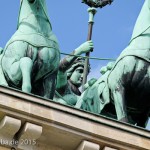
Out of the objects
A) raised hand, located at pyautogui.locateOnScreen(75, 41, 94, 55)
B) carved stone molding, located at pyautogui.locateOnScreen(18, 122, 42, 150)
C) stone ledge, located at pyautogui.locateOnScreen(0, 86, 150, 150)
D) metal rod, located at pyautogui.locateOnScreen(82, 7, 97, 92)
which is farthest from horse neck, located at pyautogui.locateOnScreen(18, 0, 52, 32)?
carved stone molding, located at pyautogui.locateOnScreen(18, 122, 42, 150)

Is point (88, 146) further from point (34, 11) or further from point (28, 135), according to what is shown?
point (34, 11)

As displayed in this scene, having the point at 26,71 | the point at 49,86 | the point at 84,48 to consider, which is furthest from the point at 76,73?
the point at 26,71

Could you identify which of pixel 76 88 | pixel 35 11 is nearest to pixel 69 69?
pixel 76 88

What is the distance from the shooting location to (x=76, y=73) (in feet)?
50.9

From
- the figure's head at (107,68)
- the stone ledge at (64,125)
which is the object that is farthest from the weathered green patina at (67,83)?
the stone ledge at (64,125)

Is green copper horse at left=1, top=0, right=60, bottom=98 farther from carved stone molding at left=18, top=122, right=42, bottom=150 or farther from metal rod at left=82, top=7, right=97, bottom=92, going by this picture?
metal rod at left=82, top=7, right=97, bottom=92

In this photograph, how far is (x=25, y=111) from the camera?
11.2 m

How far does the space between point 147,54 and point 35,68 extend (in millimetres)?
1283

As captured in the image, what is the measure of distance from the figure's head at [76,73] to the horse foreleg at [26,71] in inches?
116

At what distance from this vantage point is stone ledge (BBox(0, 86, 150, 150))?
11.2 metres

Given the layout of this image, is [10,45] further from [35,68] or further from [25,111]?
[25,111]

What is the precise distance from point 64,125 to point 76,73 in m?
4.21

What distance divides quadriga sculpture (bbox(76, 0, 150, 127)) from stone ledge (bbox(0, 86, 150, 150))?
0.83 metres

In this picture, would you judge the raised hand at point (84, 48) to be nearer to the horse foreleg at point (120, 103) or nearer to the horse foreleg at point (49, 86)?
the horse foreleg at point (49, 86)
